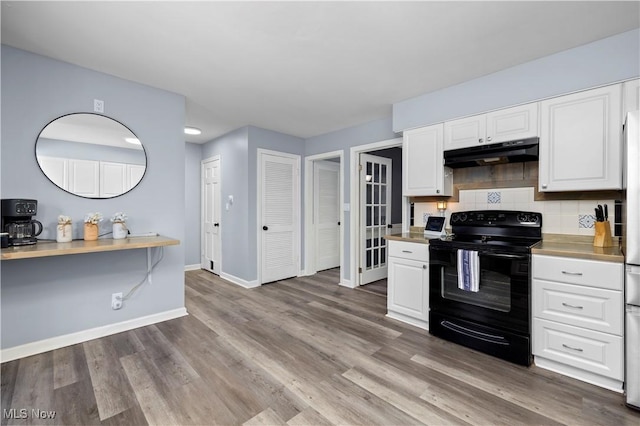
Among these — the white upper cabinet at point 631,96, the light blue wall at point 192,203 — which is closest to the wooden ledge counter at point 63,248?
the light blue wall at point 192,203

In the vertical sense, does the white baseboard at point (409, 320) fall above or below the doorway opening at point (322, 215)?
below

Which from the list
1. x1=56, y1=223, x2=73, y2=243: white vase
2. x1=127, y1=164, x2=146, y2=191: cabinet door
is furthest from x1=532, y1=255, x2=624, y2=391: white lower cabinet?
x1=56, y1=223, x2=73, y2=243: white vase

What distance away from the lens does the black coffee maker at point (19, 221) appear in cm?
213

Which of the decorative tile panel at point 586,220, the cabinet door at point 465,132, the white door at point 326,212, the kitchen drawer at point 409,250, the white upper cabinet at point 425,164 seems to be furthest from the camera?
the white door at point 326,212

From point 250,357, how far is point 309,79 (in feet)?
8.37

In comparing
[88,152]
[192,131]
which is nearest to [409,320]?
[88,152]

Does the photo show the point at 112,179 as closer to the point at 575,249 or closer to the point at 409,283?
the point at 409,283

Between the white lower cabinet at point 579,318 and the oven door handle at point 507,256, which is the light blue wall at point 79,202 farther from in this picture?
the white lower cabinet at point 579,318

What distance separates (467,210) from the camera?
3035mm

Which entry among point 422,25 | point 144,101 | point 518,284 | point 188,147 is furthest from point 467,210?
point 188,147

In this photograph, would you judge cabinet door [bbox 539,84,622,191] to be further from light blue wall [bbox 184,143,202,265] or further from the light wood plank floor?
light blue wall [bbox 184,143,202,265]

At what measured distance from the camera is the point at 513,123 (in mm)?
2504

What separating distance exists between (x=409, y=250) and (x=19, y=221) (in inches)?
131

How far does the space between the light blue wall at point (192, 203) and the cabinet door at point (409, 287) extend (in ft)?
13.0
